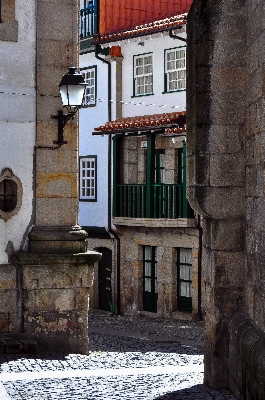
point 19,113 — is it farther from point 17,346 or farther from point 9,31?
point 17,346

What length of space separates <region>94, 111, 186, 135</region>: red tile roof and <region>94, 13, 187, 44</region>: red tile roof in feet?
6.85

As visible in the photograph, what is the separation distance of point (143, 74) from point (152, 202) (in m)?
3.41

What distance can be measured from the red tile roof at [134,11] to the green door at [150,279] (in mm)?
6336

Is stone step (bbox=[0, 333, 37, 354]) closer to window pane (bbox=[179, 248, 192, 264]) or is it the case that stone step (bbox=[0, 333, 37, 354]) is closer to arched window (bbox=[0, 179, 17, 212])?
arched window (bbox=[0, 179, 17, 212])

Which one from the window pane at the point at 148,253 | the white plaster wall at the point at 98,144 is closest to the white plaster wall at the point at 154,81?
the white plaster wall at the point at 98,144

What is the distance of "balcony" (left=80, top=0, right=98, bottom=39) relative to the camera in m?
25.3

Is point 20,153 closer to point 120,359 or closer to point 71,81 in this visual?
point 71,81

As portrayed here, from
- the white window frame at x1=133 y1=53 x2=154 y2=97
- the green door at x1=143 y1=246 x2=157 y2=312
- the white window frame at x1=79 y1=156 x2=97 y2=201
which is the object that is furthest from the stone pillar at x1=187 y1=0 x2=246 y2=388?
the white window frame at x1=79 y1=156 x2=97 y2=201

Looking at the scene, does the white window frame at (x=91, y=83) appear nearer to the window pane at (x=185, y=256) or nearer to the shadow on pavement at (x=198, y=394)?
the window pane at (x=185, y=256)

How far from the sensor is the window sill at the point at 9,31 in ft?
38.0

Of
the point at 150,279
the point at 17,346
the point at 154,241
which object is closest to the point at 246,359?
the point at 17,346

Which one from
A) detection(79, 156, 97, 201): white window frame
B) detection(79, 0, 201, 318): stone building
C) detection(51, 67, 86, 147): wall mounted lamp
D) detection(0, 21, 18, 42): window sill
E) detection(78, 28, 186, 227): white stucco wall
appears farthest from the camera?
detection(79, 156, 97, 201): white window frame

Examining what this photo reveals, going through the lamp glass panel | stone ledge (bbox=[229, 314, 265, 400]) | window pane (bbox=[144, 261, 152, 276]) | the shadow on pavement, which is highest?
the lamp glass panel

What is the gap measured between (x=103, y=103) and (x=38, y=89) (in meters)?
13.3
